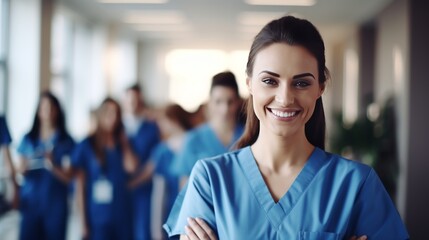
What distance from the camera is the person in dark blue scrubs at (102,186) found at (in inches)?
162

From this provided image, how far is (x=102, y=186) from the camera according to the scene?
13.5ft

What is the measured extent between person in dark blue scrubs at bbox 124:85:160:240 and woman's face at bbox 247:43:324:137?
3199mm

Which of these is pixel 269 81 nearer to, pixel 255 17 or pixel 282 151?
pixel 282 151

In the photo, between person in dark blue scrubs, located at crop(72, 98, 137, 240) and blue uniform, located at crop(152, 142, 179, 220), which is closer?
person in dark blue scrubs, located at crop(72, 98, 137, 240)

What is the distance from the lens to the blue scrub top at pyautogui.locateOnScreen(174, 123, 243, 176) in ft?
10.8

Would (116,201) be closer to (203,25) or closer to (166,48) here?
(203,25)

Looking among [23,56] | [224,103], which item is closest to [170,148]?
[224,103]

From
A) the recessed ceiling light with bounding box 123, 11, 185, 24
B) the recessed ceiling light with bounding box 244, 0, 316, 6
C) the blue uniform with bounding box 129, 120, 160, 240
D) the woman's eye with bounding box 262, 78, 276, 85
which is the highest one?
the recessed ceiling light with bounding box 123, 11, 185, 24

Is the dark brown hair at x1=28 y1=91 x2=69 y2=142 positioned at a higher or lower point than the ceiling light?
lower

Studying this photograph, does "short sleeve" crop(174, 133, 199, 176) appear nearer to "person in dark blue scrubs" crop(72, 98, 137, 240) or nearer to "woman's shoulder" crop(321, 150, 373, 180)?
"person in dark blue scrubs" crop(72, 98, 137, 240)

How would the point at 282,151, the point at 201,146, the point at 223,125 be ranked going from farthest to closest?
the point at 201,146 → the point at 223,125 → the point at 282,151

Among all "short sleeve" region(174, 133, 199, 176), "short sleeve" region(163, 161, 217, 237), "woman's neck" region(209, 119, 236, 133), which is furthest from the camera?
"short sleeve" region(174, 133, 199, 176)

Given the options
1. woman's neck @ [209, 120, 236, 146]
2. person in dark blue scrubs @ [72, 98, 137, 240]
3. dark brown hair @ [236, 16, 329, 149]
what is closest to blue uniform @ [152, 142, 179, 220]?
person in dark blue scrubs @ [72, 98, 137, 240]

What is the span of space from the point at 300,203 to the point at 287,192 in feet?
0.15
